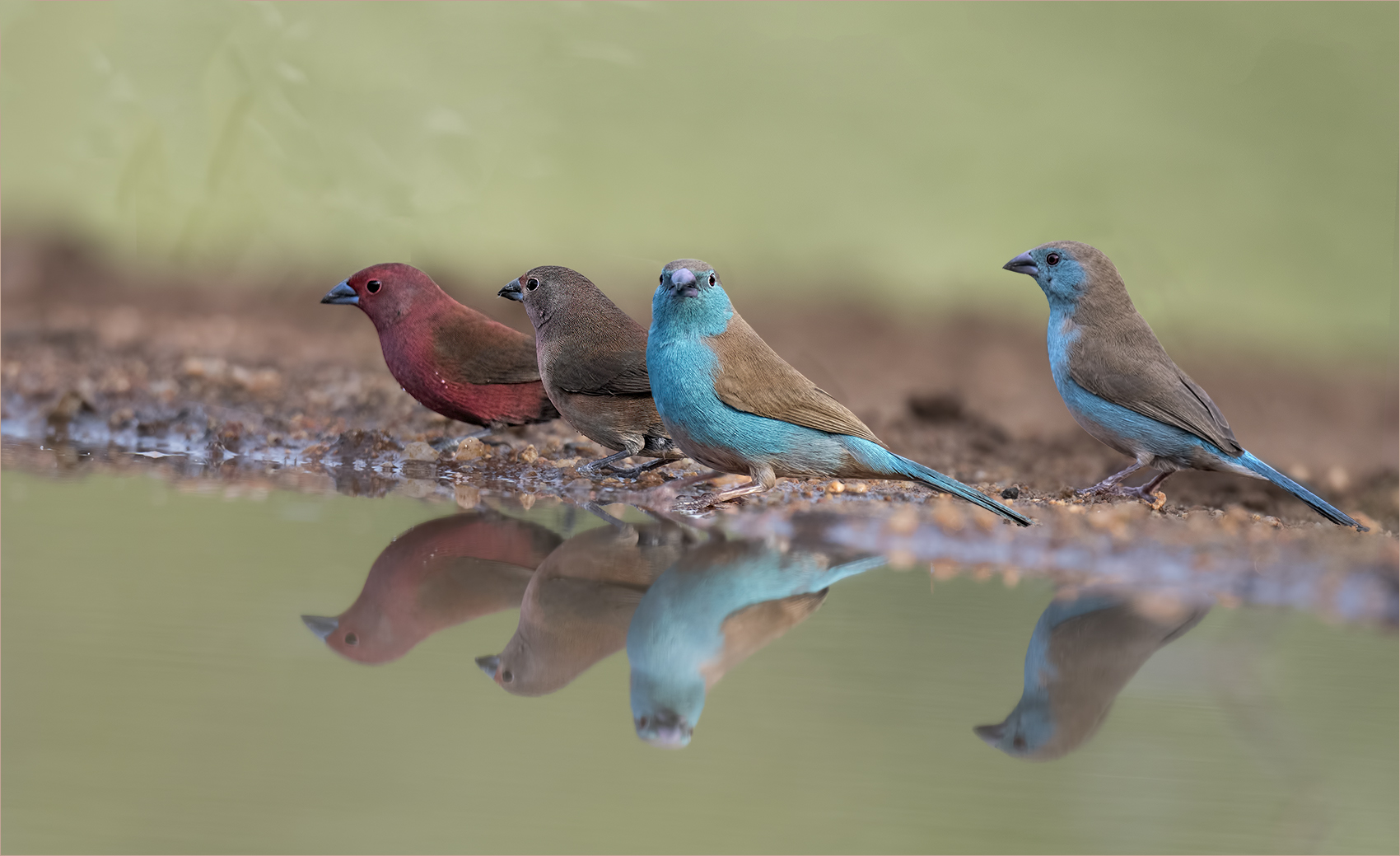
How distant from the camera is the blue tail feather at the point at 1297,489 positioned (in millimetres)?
4996

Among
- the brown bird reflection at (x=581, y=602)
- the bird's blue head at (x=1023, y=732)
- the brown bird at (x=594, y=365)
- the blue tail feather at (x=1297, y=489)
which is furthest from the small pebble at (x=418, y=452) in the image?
the bird's blue head at (x=1023, y=732)

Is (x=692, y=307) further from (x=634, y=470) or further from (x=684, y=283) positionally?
(x=634, y=470)

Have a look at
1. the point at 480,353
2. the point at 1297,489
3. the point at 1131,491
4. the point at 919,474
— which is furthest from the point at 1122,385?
the point at 480,353

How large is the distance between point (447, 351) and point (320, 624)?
278cm

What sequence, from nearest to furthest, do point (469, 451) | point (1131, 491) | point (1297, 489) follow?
1. point (1297, 489)
2. point (1131, 491)
3. point (469, 451)

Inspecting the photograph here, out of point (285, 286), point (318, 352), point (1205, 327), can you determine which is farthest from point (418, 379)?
point (1205, 327)

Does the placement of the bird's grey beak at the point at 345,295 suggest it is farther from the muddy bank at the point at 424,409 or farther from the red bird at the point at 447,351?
the muddy bank at the point at 424,409

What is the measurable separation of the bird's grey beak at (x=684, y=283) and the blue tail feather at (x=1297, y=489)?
2.30 m

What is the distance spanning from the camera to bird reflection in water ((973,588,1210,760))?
256cm

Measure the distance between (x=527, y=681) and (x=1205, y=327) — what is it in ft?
36.9

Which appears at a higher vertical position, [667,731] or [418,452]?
[418,452]

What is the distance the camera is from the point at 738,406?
456 cm

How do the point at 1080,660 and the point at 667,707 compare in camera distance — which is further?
the point at 1080,660

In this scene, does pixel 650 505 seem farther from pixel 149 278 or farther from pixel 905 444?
pixel 149 278
